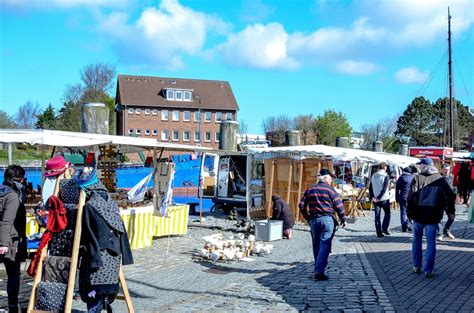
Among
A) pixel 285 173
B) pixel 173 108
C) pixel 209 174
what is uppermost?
pixel 173 108

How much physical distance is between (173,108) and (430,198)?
2283 inches

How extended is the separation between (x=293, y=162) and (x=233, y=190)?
3320 mm

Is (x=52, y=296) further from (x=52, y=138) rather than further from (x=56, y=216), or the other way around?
(x=52, y=138)

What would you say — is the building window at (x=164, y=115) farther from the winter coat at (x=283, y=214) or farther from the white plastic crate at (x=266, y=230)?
the white plastic crate at (x=266, y=230)

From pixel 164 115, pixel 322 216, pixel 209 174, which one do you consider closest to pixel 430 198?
pixel 322 216

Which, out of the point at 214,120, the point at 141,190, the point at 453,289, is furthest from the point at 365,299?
the point at 214,120

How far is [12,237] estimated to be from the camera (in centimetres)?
626

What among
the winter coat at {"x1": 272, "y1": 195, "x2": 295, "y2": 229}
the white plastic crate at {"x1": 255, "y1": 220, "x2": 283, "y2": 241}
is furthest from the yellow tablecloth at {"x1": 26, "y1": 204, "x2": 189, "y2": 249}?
the winter coat at {"x1": 272, "y1": 195, "x2": 295, "y2": 229}

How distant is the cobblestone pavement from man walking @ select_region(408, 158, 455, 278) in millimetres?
490

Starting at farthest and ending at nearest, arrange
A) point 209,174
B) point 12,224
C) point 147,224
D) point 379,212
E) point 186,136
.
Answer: point 186,136
point 209,174
point 379,212
point 147,224
point 12,224

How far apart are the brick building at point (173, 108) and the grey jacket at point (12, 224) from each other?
2211 inches

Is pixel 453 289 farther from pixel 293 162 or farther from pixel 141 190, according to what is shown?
pixel 293 162

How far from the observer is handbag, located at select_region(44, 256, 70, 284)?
535cm

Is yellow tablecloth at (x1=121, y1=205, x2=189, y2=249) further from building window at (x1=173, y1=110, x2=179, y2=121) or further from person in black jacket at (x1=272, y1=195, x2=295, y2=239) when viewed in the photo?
building window at (x1=173, y1=110, x2=179, y2=121)
